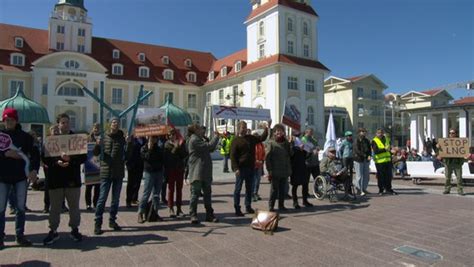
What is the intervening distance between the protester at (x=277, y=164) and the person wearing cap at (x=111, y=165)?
3174 mm

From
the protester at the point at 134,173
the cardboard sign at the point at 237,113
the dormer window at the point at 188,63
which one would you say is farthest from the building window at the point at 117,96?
the protester at the point at 134,173

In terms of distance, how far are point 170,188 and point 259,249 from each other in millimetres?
3064

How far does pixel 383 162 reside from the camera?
454 inches

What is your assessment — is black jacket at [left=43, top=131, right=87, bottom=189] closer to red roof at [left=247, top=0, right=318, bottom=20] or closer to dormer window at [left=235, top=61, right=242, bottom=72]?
red roof at [left=247, top=0, right=318, bottom=20]

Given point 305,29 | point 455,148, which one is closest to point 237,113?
point 455,148

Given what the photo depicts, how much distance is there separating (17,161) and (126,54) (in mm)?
56585

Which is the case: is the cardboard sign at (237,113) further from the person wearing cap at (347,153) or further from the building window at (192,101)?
the building window at (192,101)

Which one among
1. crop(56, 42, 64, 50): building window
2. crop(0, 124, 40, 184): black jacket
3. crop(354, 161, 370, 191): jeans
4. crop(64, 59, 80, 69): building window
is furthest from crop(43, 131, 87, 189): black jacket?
crop(56, 42, 64, 50): building window

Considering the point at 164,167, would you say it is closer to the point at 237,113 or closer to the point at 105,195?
the point at 105,195

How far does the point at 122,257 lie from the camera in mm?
5156

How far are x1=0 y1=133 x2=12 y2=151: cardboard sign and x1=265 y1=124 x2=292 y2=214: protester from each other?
4854 mm

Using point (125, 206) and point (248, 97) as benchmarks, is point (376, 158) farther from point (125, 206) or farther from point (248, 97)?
point (248, 97)

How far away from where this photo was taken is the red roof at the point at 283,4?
47.7 m

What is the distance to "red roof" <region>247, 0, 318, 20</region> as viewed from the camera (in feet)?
156
